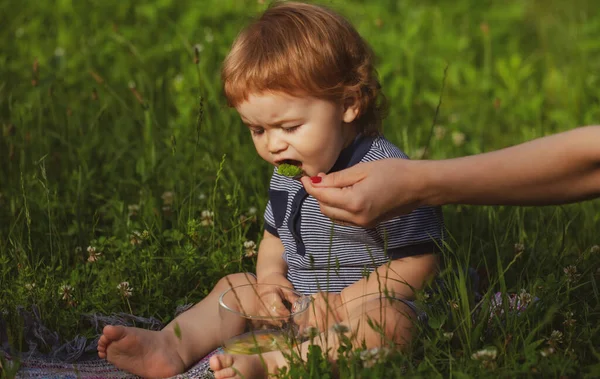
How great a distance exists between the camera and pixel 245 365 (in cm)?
248

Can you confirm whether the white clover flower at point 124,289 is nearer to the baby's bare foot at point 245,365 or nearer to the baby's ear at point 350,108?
the baby's bare foot at point 245,365

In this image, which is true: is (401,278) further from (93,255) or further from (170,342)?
(93,255)

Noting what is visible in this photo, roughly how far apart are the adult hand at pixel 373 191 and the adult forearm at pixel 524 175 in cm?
4

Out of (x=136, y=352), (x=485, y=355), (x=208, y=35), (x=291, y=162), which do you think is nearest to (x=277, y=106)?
(x=291, y=162)

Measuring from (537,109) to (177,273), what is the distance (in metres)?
2.55

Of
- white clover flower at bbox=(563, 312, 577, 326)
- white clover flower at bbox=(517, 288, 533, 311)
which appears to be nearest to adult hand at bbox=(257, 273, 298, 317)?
white clover flower at bbox=(517, 288, 533, 311)

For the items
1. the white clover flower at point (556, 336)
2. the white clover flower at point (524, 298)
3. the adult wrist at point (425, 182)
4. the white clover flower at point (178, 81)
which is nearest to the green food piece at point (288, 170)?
the adult wrist at point (425, 182)

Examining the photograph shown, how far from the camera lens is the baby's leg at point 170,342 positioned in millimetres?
2641

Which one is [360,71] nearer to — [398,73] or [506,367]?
[506,367]

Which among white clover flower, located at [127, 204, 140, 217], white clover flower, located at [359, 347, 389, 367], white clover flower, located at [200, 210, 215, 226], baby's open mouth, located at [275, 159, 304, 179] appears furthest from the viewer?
white clover flower, located at [127, 204, 140, 217]

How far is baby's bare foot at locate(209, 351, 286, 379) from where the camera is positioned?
2459mm

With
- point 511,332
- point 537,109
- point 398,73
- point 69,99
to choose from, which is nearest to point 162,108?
point 69,99

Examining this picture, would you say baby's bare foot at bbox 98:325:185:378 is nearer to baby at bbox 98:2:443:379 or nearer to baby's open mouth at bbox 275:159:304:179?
baby at bbox 98:2:443:379

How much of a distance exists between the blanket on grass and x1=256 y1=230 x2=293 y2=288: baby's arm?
1.00 ft
